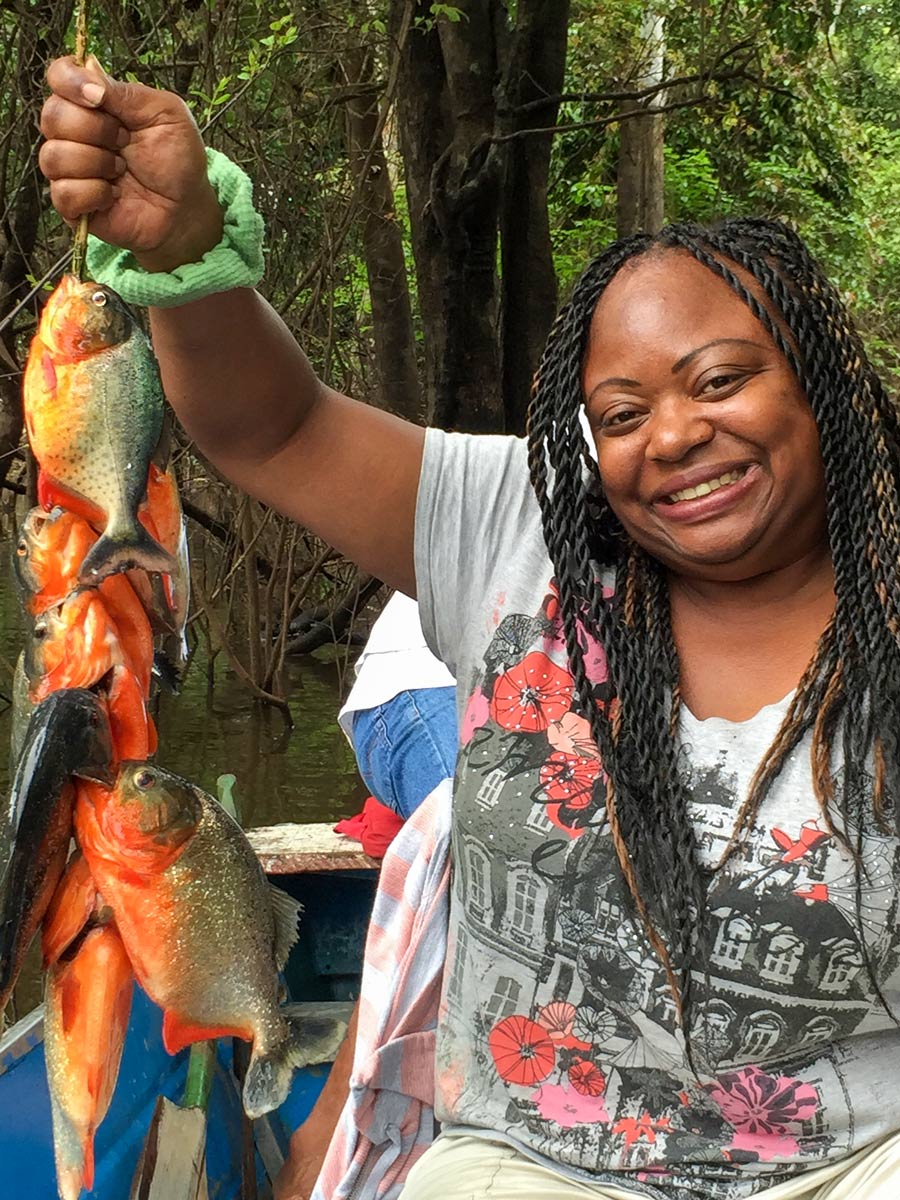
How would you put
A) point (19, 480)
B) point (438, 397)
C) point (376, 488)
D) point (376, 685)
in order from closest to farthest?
point (376, 488)
point (376, 685)
point (438, 397)
point (19, 480)

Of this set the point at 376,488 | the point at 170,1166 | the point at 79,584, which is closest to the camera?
the point at 79,584

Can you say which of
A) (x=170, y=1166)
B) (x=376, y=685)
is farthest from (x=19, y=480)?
(x=170, y=1166)

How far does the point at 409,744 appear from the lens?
2.81 metres

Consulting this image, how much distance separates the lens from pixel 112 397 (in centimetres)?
154

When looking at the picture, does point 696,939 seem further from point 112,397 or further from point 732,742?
point 112,397

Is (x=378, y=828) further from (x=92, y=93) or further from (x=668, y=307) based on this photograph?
(x=92, y=93)

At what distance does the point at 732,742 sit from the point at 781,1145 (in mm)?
494

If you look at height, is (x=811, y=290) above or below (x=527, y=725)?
above

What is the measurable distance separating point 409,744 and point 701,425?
4.13ft

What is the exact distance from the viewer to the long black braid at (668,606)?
5.45ft

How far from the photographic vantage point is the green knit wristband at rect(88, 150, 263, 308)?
1.65 metres

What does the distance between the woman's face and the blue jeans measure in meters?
1.02

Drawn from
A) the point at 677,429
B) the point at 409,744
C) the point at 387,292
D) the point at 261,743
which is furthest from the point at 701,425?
the point at 261,743

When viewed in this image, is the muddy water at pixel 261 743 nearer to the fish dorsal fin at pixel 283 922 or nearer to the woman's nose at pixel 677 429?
the fish dorsal fin at pixel 283 922
